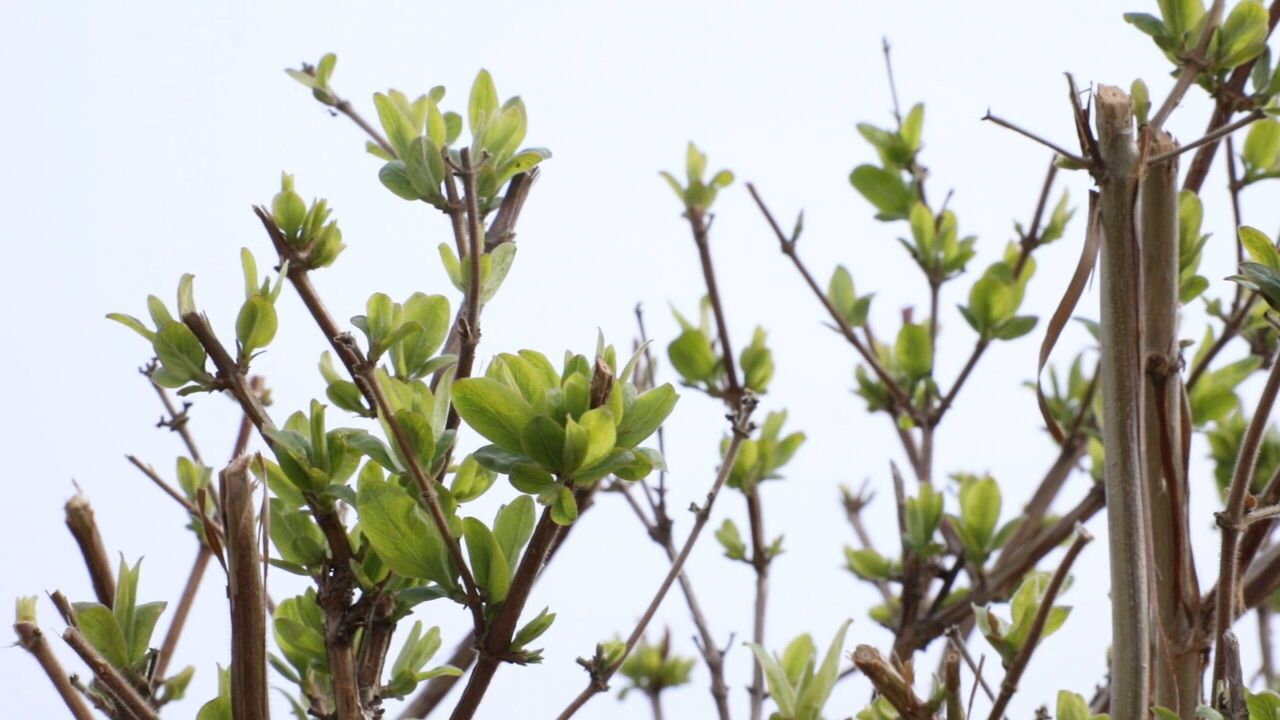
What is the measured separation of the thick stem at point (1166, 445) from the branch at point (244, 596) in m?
0.41

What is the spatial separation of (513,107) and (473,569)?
8.9 inches

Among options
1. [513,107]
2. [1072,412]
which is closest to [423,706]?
[513,107]

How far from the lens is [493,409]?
415 mm

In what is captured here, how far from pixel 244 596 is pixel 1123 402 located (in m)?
0.34

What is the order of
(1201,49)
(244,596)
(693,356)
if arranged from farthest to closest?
1. (693,356)
2. (1201,49)
3. (244,596)

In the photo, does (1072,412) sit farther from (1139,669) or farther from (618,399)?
(618,399)

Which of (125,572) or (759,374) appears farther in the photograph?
(759,374)

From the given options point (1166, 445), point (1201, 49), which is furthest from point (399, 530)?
point (1201, 49)

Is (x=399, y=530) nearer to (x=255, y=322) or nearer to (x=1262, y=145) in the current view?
(x=255, y=322)

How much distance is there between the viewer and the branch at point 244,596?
0.39m

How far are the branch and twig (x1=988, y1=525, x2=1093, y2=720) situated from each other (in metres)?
0.29

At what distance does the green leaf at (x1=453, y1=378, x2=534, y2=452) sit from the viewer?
0.41 m

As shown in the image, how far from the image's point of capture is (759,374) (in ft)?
3.33

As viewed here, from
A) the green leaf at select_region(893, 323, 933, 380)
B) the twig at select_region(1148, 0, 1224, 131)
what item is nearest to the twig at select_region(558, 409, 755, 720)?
the twig at select_region(1148, 0, 1224, 131)
